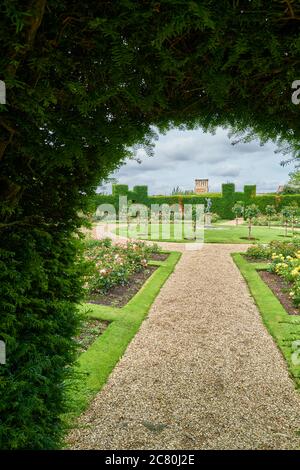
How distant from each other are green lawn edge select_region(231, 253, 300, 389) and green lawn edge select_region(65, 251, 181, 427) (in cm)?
241

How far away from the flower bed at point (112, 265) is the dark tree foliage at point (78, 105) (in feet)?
11.1

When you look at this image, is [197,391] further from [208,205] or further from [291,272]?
[208,205]

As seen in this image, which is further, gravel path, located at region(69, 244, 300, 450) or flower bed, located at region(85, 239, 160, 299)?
flower bed, located at region(85, 239, 160, 299)

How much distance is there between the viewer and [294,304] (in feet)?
24.6

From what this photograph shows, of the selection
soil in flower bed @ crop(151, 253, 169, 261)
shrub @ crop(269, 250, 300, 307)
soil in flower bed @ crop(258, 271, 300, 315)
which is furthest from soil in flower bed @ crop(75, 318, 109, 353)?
soil in flower bed @ crop(151, 253, 169, 261)

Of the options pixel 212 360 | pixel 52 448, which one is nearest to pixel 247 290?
pixel 212 360

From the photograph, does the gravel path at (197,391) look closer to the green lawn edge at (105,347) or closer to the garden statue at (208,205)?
the green lawn edge at (105,347)

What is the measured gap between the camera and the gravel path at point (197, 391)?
333cm

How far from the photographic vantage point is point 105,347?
5.34m

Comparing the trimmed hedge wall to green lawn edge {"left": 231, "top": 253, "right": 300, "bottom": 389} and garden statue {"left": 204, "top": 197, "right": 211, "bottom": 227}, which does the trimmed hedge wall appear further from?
green lawn edge {"left": 231, "top": 253, "right": 300, "bottom": 389}

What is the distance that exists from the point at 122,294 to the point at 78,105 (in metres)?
7.11

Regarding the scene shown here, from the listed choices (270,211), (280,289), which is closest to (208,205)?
(270,211)

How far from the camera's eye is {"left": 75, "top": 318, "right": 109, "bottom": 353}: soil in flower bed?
5.55m

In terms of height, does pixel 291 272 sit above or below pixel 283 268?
above
